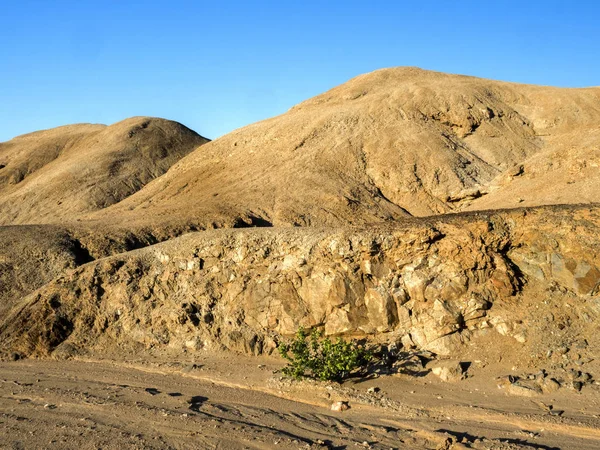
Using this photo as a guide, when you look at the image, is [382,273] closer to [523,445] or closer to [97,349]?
[523,445]

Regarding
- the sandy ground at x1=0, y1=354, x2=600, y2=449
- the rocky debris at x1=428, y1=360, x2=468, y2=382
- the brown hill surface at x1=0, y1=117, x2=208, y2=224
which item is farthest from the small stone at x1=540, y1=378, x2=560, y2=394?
the brown hill surface at x1=0, y1=117, x2=208, y2=224

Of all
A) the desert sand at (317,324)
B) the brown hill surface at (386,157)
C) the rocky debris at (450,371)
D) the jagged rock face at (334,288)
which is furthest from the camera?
the brown hill surface at (386,157)

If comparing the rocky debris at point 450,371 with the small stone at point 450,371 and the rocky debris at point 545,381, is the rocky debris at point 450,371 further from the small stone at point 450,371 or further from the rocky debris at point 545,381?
the rocky debris at point 545,381

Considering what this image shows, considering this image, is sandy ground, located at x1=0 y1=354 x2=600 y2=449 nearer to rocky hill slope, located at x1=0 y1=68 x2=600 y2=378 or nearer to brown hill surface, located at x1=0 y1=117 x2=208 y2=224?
rocky hill slope, located at x1=0 y1=68 x2=600 y2=378

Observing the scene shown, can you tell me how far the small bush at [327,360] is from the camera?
10.4m

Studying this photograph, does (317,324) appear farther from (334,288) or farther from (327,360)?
(327,360)

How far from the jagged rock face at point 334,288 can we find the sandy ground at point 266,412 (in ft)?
3.87

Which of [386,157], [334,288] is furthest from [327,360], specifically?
[386,157]

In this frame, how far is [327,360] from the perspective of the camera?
34.3 ft

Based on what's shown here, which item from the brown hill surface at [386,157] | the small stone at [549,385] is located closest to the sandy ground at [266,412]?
the small stone at [549,385]

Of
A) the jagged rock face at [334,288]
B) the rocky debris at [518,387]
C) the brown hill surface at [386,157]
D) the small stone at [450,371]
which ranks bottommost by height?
the rocky debris at [518,387]

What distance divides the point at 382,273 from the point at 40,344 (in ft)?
25.0

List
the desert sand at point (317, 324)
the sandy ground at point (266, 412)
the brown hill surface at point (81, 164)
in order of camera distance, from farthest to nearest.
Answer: the brown hill surface at point (81, 164)
the desert sand at point (317, 324)
the sandy ground at point (266, 412)

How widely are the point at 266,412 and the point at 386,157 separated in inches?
754
